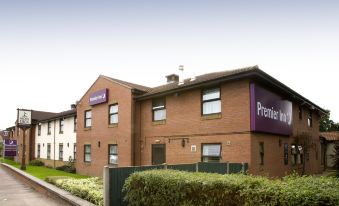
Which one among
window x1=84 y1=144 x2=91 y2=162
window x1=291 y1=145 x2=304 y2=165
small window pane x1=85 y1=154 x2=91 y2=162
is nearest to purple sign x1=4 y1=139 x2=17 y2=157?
window x1=84 y1=144 x2=91 y2=162

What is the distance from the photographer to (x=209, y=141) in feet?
52.7

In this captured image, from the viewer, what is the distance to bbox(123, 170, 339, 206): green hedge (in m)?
5.34

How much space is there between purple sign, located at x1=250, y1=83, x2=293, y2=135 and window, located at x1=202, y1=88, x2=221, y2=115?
6.62 feet

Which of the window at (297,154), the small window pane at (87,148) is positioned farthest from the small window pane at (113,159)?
the window at (297,154)

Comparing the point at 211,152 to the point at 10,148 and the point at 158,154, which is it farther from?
the point at 10,148

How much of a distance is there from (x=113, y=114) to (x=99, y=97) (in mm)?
2111

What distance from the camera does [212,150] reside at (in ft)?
52.4

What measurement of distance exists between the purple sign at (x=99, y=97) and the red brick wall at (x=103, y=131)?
1.03 feet

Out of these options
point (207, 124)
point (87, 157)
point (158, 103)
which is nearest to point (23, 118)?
point (87, 157)

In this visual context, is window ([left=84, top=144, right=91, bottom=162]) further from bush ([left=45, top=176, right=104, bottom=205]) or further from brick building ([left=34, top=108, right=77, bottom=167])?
bush ([left=45, top=176, right=104, bottom=205])

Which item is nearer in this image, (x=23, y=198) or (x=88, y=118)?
(x=23, y=198)

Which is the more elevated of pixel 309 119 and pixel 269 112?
pixel 269 112

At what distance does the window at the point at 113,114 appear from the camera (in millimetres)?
22234

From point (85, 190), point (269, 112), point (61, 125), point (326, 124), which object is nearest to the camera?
point (85, 190)
